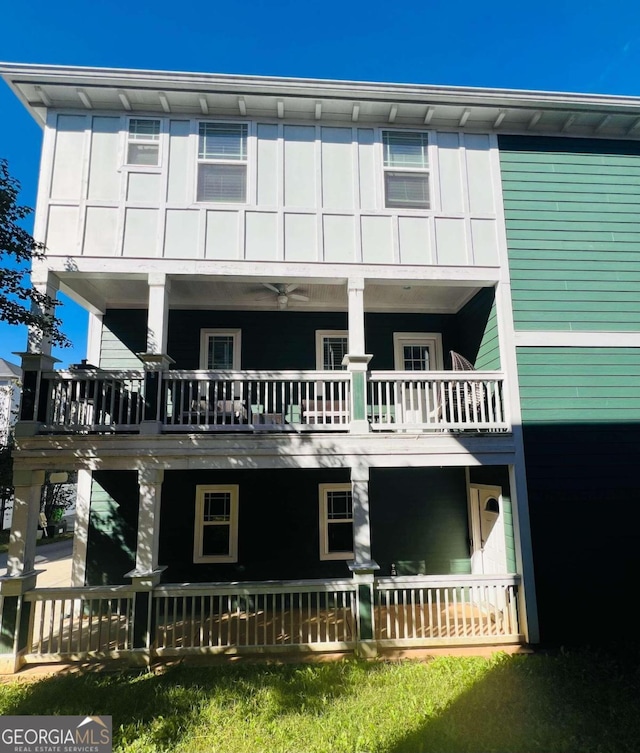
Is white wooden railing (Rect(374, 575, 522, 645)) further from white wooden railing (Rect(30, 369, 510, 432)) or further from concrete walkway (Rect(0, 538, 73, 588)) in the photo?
concrete walkway (Rect(0, 538, 73, 588))

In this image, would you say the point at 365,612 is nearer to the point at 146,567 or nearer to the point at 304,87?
the point at 146,567

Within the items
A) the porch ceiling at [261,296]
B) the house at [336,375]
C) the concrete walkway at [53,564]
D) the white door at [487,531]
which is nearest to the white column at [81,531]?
the house at [336,375]

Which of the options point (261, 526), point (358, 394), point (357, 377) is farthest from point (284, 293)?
point (261, 526)

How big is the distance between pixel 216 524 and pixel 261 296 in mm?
4410

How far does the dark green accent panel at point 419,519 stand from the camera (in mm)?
7910

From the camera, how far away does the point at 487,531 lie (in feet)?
24.6

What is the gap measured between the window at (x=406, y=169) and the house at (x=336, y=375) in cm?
5

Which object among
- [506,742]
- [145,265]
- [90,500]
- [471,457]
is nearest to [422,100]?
[145,265]

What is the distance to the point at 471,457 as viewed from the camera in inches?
246

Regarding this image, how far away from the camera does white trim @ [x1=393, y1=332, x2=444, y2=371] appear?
8.60 meters

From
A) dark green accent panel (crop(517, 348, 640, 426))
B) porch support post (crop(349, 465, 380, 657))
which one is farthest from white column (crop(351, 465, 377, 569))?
dark green accent panel (crop(517, 348, 640, 426))

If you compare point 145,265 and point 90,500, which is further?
point 90,500

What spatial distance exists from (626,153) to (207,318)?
324 inches

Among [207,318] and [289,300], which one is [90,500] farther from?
[289,300]
